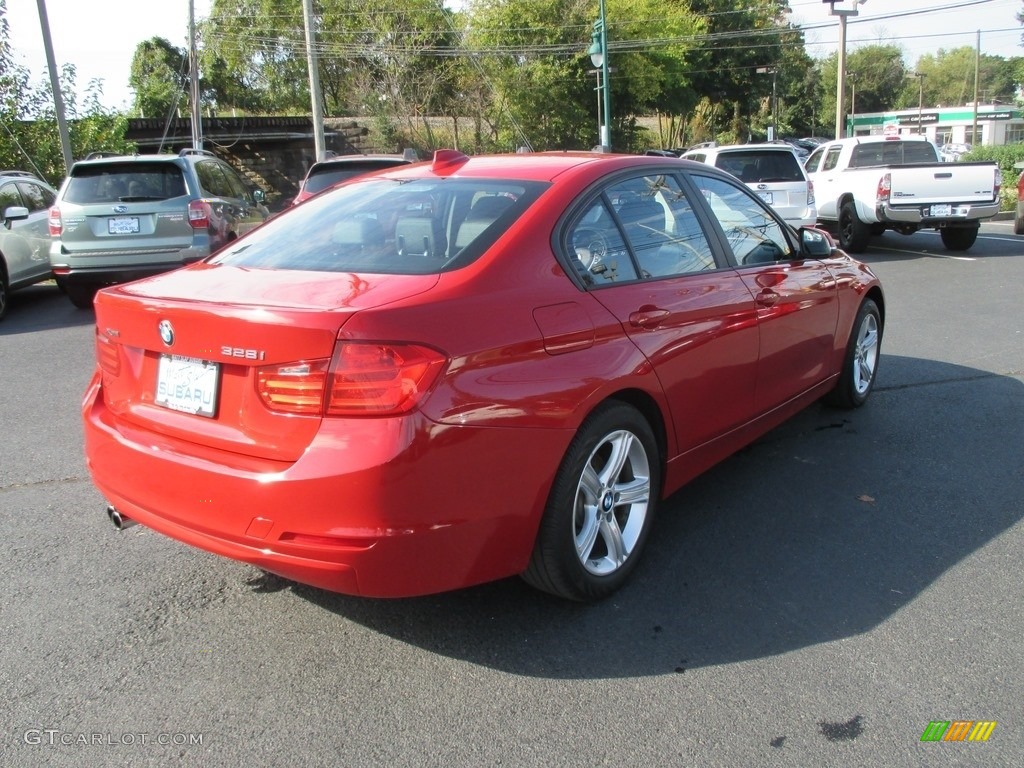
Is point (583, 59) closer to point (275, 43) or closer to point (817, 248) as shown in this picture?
point (275, 43)

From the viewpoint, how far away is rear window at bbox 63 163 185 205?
31.4ft

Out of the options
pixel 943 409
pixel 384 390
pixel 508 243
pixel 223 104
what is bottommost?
pixel 943 409

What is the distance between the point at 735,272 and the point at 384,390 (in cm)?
211

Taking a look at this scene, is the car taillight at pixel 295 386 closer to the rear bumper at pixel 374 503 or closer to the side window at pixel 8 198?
the rear bumper at pixel 374 503

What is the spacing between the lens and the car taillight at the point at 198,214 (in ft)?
31.3

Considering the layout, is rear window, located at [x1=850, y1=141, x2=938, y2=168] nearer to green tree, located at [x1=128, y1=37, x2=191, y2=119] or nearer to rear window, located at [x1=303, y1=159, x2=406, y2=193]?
rear window, located at [x1=303, y1=159, x2=406, y2=193]

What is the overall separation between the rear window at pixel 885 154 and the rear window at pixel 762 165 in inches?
78.4

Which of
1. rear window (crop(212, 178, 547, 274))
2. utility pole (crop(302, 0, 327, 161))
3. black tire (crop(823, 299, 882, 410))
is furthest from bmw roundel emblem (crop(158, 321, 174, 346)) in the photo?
→ utility pole (crop(302, 0, 327, 161))

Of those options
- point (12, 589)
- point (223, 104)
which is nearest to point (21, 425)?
point (12, 589)

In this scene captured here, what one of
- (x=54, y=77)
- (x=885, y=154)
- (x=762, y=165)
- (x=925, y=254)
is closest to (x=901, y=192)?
(x=925, y=254)

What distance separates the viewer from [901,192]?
41.1ft

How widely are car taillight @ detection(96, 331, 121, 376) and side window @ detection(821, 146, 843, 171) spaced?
14.0m

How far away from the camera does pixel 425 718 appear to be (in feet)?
8.71

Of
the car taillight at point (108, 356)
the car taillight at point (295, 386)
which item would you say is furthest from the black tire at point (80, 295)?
the car taillight at point (295, 386)
